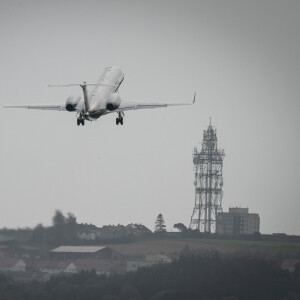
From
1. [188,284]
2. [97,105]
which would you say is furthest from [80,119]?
[188,284]

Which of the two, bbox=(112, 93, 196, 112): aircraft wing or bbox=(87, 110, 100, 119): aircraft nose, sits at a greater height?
bbox=(112, 93, 196, 112): aircraft wing

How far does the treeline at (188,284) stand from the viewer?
189875 mm

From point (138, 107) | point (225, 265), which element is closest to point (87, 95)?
point (138, 107)

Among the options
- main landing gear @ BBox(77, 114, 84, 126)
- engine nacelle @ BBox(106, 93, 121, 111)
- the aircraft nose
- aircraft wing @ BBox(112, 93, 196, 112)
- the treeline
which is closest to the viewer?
the aircraft nose

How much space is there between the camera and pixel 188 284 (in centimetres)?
19212

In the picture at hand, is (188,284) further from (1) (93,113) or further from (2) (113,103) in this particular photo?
(2) (113,103)

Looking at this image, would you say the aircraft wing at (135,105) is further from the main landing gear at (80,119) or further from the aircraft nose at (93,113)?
the main landing gear at (80,119)

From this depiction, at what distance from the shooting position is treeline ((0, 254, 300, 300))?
189875mm

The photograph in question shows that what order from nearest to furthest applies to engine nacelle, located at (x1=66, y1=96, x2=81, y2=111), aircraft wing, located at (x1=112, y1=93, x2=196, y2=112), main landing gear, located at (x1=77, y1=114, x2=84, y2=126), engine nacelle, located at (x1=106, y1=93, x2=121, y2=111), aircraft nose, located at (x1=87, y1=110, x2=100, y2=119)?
engine nacelle, located at (x1=66, y1=96, x2=81, y2=111) → aircraft nose, located at (x1=87, y1=110, x2=100, y2=119) → engine nacelle, located at (x1=106, y1=93, x2=121, y2=111) → main landing gear, located at (x1=77, y1=114, x2=84, y2=126) → aircraft wing, located at (x1=112, y1=93, x2=196, y2=112)

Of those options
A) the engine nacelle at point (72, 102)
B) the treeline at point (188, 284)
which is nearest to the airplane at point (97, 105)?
the engine nacelle at point (72, 102)

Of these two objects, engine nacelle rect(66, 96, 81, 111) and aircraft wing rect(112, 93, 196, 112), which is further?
aircraft wing rect(112, 93, 196, 112)

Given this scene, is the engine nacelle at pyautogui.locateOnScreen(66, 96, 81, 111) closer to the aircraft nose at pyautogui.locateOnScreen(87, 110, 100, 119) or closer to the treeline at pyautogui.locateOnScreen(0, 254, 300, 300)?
the aircraft nose at pyautogui.locateOnScreen(87, 110, 100, 119)

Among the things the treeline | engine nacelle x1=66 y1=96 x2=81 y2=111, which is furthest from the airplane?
the treeline

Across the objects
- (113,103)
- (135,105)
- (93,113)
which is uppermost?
(135,105)
